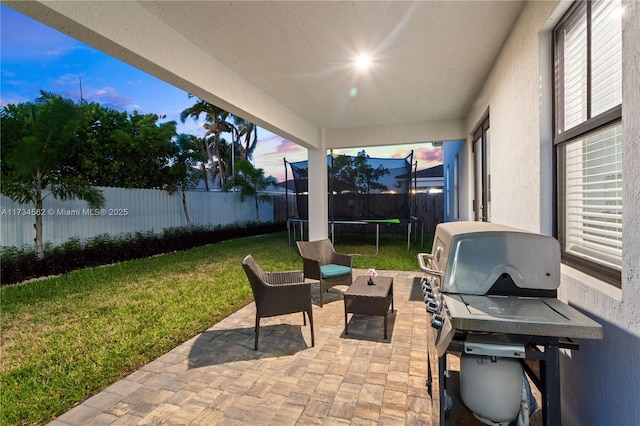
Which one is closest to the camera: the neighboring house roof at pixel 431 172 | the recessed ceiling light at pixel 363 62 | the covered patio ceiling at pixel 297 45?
the covered patio ceiling at pixel 297 45

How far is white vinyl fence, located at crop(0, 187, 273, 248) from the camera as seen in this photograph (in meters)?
5.54

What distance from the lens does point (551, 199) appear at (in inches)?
83.0

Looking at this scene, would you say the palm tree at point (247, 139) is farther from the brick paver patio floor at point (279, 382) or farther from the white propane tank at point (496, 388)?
the white propane tank at point (496, 388)

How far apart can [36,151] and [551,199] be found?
770 cm

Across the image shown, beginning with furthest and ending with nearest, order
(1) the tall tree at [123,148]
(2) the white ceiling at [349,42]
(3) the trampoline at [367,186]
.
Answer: (3) the trampoline at [367,186] → (1) the tall tree at [123,148] → (2) the white ceiling at [349,42]

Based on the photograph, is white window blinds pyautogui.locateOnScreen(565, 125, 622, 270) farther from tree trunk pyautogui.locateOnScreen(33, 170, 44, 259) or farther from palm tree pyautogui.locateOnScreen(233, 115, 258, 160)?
palm tree pyautogui.locateOnScreen(233, 115, 258, 160)

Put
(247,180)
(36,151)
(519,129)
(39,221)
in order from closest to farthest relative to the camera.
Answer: (519,129)
(36,151)
(39,221)
(247,180)

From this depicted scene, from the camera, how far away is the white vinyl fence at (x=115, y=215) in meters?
5.54

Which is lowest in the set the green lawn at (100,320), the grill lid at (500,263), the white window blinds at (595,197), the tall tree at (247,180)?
the green lawn at (100,320)

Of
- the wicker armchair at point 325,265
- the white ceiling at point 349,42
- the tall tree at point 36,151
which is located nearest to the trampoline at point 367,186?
the white ceiling at point 349,42

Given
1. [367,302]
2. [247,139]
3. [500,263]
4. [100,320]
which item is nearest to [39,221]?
[100,320]

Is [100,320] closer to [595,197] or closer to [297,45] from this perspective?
[297,45]

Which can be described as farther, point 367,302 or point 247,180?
point 247,180

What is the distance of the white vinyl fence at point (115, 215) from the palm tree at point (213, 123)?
4692mm
